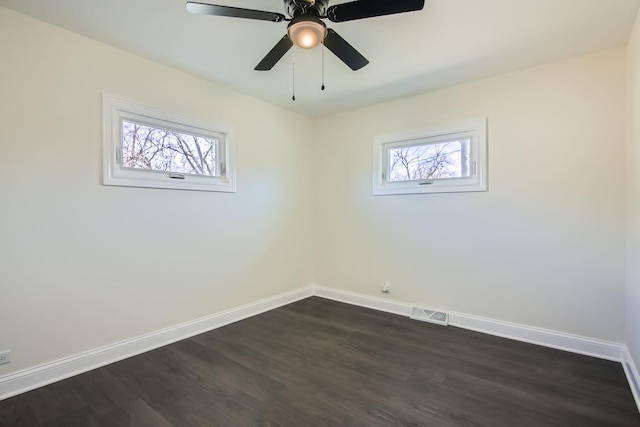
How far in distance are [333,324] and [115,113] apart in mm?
2771

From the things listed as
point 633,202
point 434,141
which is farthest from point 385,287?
point 633,202

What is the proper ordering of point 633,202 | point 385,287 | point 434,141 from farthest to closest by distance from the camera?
1. point 385,287
2. point 434,141
3. point 633,202

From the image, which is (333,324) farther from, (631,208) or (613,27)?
(613,27)

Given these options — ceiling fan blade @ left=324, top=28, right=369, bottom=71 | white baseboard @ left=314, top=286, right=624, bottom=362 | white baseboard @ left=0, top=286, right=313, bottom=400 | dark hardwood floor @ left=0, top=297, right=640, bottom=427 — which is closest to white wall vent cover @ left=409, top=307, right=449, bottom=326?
white baseboard @ left=314, top=286, right=624, bottom=362

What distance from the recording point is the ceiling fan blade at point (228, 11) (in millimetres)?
1667

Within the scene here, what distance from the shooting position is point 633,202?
216cm

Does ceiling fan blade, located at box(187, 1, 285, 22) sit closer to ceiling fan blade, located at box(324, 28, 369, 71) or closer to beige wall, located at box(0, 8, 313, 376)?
ceiling fan blade, located at box(324, 28, 369, 71)

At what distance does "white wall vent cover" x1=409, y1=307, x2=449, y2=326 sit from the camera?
322 centimetres

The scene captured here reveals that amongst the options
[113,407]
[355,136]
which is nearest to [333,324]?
[113,407]

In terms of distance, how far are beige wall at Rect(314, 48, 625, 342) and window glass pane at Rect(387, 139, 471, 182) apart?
24cm

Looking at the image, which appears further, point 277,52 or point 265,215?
point 265,215

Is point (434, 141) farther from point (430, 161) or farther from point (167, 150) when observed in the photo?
point (167, 150)

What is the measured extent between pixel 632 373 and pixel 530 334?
2.35 feet

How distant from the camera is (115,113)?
2490 millimetres
